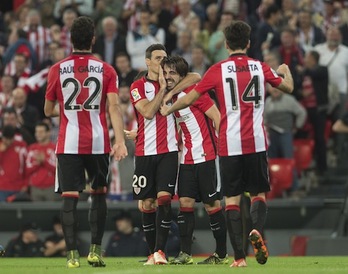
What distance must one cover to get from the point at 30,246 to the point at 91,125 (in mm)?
6800

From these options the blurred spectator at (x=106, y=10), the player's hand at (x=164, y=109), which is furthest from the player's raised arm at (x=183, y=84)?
the blurred spectator at (x=106, y=10)

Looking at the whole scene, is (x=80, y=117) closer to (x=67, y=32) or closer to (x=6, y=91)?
(x=6, y=91)

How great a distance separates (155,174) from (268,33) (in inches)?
357

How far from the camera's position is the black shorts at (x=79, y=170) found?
1284cm

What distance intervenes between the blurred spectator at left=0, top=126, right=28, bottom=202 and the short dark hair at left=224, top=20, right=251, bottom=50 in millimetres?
8582

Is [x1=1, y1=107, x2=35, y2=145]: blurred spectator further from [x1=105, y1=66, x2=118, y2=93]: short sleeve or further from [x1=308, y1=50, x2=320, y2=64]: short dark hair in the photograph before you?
[x1=105, y1=66, x2=118, y2=93]: short sleeve

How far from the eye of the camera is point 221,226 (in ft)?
46.0

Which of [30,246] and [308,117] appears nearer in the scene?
[30,246]

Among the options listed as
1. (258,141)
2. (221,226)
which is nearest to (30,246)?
(221,226)

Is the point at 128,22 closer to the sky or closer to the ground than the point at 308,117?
closer to the sky

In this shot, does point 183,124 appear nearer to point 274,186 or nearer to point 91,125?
point 91,125

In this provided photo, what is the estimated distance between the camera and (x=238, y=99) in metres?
12.6

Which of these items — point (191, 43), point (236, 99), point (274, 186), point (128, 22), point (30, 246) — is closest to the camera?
point (236, 99)

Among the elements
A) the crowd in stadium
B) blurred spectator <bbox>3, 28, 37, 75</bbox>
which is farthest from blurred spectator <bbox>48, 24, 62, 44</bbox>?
blurred spectator <bbox>3, 28, 37, 75</bbox>
